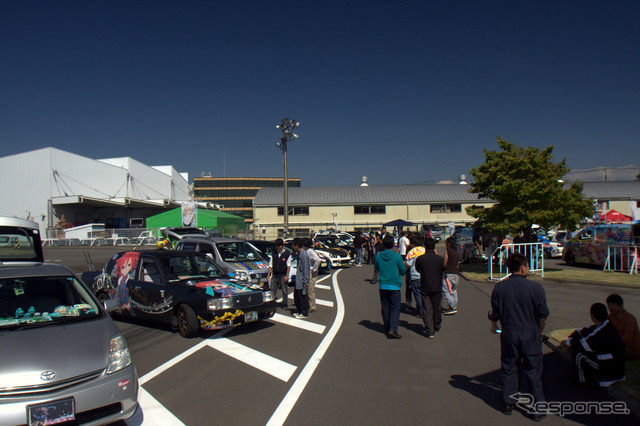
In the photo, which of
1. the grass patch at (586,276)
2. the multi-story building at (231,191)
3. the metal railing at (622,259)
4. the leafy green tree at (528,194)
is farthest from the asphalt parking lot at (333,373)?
the multi-story building at (231,191)

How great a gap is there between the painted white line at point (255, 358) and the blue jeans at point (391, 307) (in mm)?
2254

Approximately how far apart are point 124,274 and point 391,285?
5633 mm

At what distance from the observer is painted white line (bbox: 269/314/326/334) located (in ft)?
28.5

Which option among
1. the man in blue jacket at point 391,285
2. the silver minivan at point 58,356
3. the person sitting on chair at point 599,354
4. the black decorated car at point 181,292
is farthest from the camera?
the black decorated car at point 181,292

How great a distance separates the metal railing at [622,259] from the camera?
15.8 m

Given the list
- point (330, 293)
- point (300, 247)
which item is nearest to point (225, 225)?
point (330, 293)

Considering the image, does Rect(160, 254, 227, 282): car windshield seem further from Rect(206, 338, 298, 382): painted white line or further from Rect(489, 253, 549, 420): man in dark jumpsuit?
Rect(489, 253, 549, 420): man in dark jumpsuit

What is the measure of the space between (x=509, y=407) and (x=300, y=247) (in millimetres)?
5922

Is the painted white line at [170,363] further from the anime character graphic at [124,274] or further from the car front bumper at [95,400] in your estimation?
the anime character graphic at [124,274]

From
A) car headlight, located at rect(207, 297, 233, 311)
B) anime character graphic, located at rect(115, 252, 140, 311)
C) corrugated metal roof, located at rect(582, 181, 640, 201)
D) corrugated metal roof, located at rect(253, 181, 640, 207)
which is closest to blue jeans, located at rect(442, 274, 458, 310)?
car headlight, located at rect(207, 297, 233, 311)

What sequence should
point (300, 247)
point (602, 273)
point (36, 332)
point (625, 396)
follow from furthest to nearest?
point (602, 273)
point (300, 247)
point (625, 396)
point (36, 332)

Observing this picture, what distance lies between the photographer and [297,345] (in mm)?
7504

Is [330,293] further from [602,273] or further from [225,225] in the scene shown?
[225,225]

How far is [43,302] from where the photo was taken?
17.5ft
